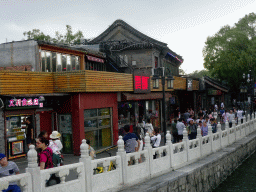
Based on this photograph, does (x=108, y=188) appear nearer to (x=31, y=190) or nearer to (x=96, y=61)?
(x=31, y=190)

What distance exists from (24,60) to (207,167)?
10081mm

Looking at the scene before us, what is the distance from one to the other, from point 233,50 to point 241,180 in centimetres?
2912

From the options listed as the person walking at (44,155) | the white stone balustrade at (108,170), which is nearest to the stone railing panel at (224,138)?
the white stone balustrade at (108,170)

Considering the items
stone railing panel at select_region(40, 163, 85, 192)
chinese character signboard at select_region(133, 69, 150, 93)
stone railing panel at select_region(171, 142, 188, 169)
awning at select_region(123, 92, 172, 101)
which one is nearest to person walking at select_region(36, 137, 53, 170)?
stone railing panel at select_region(40, 163, 85, 192)

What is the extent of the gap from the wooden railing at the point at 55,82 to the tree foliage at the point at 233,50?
90.1 feet

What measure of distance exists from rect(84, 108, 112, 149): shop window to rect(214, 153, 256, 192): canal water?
620 cm

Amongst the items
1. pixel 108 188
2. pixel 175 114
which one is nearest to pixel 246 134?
pixel 175 114

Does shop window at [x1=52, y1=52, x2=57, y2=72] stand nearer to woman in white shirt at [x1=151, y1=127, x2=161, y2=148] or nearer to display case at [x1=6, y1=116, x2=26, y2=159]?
display case at [x1=6, y1=116, x2=26, y2=159]

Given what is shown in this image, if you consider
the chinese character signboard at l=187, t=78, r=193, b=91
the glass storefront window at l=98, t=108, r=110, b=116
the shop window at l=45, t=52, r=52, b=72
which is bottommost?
the glass storefront window at l=98, t=108, r=110, b=116

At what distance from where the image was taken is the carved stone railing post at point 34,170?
18.3 feet

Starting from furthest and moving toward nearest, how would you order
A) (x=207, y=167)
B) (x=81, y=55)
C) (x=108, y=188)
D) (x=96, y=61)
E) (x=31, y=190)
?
(x=96, y=61) → (x=81, y=55) → (x=207, y=167) → (x=108, y=188) → (x=31, y=190)

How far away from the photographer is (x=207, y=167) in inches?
467

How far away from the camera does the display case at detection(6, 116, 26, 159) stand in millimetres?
13383

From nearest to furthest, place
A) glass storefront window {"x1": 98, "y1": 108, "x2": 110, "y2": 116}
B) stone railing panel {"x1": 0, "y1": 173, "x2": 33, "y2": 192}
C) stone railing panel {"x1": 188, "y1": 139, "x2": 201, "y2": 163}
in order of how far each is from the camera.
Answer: stone railing panel {"x1": 0, "y1": 173, "x2": 33, "y2": 192}
stone railing panel {"x1": 188, "y1": 139, "x2": 201, "y2": 163}
glass storefront window {"x1": 98, "y1": 108, "x2": 110, "y2": 116}
